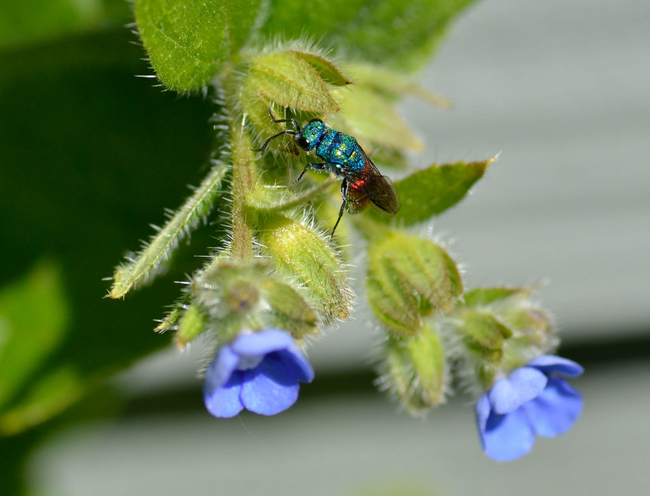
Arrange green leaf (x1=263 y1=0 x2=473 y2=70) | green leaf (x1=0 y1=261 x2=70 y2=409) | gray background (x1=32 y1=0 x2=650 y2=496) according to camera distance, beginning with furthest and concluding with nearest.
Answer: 1. gray background (x1=32 y1=0 x2=650 y2=496)
2. green leaf (x1=0 y1=261 x2=70 y2=409)
3. green leaf (x1=263 y1=0 x2=473 y2=70)

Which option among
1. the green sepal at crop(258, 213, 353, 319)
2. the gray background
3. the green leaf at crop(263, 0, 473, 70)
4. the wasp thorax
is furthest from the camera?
the gray background

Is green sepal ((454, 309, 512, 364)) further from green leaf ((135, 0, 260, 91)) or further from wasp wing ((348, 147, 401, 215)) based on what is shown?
green leaf ((135, 0, 260, 91))

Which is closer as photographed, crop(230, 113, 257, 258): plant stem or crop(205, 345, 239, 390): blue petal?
crop(205, 345, 239, 390): blue petal

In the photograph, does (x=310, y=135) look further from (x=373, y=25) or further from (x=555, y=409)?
(x=555, y=409)

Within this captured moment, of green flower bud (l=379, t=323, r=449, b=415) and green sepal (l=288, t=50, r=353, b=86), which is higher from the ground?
green sepal (l=288, t=50, r=353, b=86)

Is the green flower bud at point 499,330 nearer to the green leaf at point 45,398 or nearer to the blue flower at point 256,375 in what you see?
the blue flower at point 256,375

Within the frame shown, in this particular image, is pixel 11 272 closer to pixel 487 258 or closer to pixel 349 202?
pixel 349 202

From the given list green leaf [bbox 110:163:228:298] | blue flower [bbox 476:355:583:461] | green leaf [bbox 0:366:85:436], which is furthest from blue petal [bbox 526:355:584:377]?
green leaf [bbox 0:366:85:436]

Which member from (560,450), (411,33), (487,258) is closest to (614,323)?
(487,258)

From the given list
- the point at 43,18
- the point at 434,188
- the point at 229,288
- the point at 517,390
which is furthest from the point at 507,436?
the point at 43,18
